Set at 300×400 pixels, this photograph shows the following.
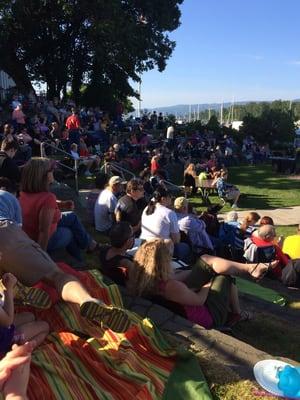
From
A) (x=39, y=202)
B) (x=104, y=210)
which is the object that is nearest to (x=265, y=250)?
(x=104, y=210)

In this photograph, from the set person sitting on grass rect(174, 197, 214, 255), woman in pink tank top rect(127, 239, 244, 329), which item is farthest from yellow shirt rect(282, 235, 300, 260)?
woman in pink tank top rect(127, 239, 244, 329)

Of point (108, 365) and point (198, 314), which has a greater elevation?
point (108, 365)

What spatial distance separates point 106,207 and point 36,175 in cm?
305

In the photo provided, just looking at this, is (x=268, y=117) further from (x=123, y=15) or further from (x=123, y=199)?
(x=123, y=199)

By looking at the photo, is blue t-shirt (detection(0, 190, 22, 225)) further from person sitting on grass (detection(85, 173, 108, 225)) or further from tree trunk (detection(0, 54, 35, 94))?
tree trunk (detection(0, 54, 35, 94))

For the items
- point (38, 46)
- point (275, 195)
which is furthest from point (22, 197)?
point (38, 46)

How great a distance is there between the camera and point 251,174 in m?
21.9

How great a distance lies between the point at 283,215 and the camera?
12.7 m

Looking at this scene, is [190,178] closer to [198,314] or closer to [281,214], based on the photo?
[281,214]

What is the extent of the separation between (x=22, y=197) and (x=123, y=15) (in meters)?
23.9

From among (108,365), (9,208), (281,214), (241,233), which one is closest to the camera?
(108,365)

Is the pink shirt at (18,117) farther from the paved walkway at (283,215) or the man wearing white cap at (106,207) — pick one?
the man wearing white cap at (106,207)

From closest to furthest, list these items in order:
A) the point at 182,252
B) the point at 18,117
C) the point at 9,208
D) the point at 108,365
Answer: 1. the point at 108,365
2. the point at 9,208
3. the point at 182,252
4. the point at 18,117

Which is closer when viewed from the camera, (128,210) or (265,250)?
(265,250)
